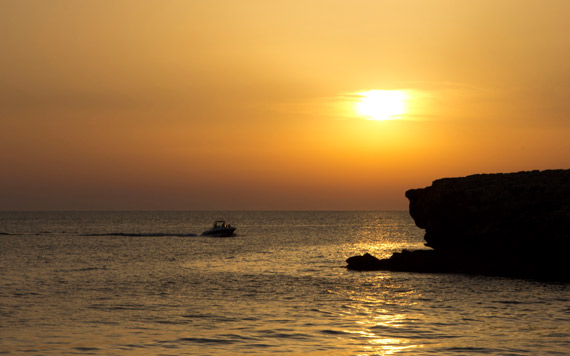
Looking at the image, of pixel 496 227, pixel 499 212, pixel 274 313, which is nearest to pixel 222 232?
pixel 499 212

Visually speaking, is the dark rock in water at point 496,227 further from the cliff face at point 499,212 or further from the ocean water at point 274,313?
the ocean water at point 274,313

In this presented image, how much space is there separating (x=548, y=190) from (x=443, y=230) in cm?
1041

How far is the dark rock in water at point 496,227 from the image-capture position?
180ft

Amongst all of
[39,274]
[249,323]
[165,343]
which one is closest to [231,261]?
[39,274]

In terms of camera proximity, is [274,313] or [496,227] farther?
[496,227]

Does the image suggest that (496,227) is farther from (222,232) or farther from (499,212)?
(222,232)

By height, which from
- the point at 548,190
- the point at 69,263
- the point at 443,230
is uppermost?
the point at 548,190

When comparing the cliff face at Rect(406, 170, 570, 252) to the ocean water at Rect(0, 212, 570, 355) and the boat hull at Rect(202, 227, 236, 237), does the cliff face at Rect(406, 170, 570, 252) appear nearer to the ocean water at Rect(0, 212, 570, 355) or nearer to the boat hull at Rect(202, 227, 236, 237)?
the ocean water at Rect(0, 212, 570, 355)

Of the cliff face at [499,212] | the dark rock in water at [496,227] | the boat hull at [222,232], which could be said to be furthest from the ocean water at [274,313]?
the boat hull at [222,232]

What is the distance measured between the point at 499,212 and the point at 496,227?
1530 mm

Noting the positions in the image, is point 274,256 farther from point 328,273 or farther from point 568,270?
point 568,270

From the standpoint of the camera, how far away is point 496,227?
188 ft

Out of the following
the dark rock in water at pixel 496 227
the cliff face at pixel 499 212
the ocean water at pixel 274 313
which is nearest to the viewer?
the ocean water at pixel 274 313

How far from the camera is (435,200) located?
63438 millimetres
